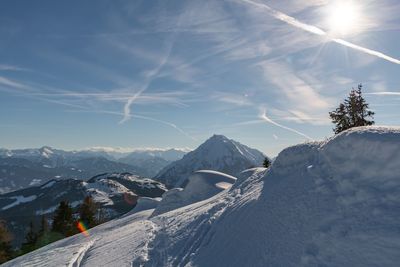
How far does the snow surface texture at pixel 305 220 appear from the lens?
10.2m

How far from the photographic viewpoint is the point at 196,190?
112 ft

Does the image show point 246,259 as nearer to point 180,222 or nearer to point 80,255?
point 180,222

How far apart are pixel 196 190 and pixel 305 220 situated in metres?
22.6

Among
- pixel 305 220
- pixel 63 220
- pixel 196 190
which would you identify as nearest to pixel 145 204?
pixel 196 190

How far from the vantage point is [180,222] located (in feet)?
61.6

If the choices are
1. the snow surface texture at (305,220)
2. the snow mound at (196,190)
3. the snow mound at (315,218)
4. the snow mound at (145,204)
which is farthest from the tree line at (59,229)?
the snow mound at (315,218)

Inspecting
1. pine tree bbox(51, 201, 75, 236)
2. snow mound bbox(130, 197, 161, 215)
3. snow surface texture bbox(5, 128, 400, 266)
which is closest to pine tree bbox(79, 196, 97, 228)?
pine tree bbox(51, 201, 75, 236)

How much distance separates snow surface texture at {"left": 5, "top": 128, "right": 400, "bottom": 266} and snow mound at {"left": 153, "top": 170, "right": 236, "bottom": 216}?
1418 cm

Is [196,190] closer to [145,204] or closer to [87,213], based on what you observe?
[145,204]

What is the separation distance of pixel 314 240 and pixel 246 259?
95.8 inches

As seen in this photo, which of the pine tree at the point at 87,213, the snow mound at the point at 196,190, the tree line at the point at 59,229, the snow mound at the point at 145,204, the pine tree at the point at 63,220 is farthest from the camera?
the pine tree at the point at 87,213

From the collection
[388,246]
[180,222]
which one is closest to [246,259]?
[388,246]

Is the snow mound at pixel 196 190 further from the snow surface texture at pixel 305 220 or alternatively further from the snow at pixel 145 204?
the snow surface texture at pixel 305 220

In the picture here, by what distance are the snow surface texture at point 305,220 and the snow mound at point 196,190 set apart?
14176mm
